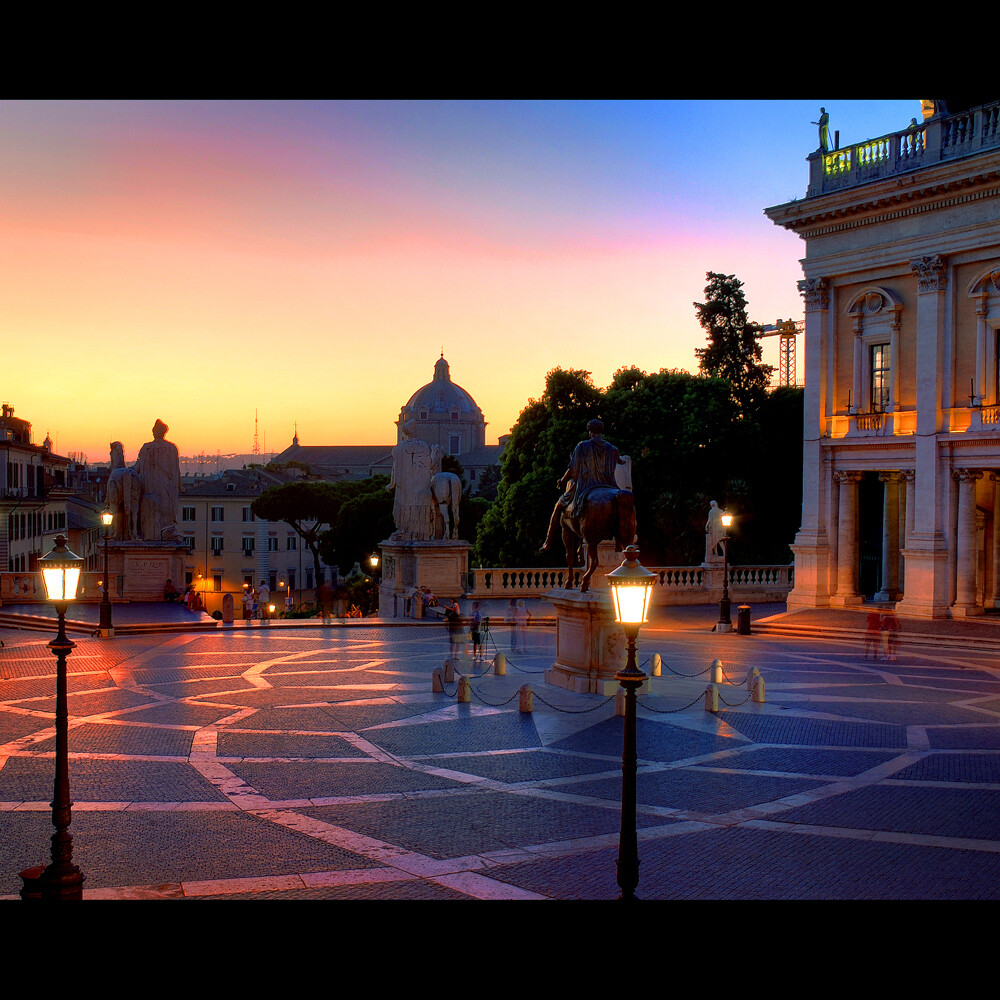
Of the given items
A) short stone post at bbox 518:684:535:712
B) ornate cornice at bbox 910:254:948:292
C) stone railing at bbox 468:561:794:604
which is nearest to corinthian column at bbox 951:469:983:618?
ornate cornice at bbox 910:254:948:292

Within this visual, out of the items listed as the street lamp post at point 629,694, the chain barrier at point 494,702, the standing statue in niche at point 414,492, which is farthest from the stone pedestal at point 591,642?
the standing statue in niche at point 414,492

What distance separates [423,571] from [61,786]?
2579cm

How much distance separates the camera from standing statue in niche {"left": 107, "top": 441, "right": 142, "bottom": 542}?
106ft

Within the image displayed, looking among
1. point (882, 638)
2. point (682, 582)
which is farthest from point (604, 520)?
point (682, 582)

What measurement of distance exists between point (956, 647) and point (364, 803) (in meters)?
20.8

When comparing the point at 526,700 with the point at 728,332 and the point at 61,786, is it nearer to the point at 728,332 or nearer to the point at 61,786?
the point at 61,786

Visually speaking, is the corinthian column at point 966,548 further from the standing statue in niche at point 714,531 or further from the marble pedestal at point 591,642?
the marble pedestal at point 591,642

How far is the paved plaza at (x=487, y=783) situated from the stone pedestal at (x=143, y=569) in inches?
348

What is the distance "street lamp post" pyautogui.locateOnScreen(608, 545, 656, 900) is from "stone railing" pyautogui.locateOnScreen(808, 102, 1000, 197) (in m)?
27.5

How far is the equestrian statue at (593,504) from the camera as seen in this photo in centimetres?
1916

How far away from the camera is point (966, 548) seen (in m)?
32.0

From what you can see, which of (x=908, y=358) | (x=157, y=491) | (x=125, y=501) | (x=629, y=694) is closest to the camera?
(x=629, y=694)
